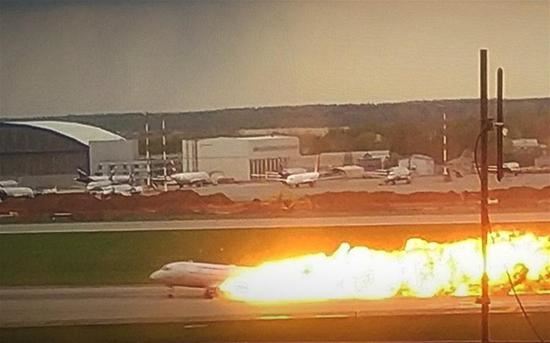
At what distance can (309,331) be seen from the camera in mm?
5402

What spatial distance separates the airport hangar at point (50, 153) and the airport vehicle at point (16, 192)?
0.04 meters

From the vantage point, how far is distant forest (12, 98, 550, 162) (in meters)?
5.34

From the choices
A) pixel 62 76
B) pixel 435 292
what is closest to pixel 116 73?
pixel 62 76

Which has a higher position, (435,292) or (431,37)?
(431,37)

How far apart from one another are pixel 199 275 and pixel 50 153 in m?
0.98

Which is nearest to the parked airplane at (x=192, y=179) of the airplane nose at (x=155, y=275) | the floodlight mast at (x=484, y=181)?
the airplane nose at (x=155, y=275)

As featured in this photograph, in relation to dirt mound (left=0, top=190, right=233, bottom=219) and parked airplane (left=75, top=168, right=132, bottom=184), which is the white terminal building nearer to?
dirt mound (left=0, top=190, right=233, bottom=219)

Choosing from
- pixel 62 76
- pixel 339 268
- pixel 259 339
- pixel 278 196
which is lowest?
pixel 259 339

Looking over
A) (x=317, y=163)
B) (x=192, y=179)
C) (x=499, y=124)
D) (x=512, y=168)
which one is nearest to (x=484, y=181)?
(x=499, y=124)

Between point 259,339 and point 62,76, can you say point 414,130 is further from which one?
point 62,76

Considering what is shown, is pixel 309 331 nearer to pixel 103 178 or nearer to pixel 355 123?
pixel 355 123

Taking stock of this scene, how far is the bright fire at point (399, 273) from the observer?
209 inches

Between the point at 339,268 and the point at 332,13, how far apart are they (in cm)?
127

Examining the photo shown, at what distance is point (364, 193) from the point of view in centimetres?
544
